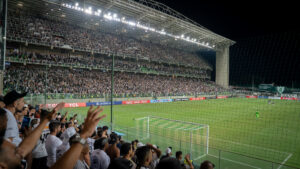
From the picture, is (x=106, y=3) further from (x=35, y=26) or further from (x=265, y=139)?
(x=265, y=139)

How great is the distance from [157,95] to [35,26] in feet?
78.1

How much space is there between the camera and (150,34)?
141 feet

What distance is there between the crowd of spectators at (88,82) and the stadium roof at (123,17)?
9.20m

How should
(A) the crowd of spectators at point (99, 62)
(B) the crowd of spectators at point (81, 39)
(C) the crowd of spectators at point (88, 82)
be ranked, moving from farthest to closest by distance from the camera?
(B) the crowd of spectators at point (81, 39), (A) the crowd of spectators at point (99, 62), (C) the crowd of spectators at point (88, 82)

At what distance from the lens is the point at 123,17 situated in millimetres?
32344

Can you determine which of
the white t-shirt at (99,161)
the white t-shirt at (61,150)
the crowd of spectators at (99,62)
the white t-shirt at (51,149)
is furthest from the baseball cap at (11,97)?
the crowd of spectators at (99,62)

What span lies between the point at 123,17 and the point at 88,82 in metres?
12.9

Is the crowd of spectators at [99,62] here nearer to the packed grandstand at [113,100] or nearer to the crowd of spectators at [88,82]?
the packed grandstand at [113,100]

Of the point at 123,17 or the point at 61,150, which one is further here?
the point at 123,17

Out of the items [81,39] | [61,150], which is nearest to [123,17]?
[81,39]

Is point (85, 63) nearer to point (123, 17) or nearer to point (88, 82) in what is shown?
point (88, 82)

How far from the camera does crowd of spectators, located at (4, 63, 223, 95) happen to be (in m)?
24.2

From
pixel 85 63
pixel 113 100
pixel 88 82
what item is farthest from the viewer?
pixel 85 63

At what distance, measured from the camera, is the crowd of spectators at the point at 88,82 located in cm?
2425
